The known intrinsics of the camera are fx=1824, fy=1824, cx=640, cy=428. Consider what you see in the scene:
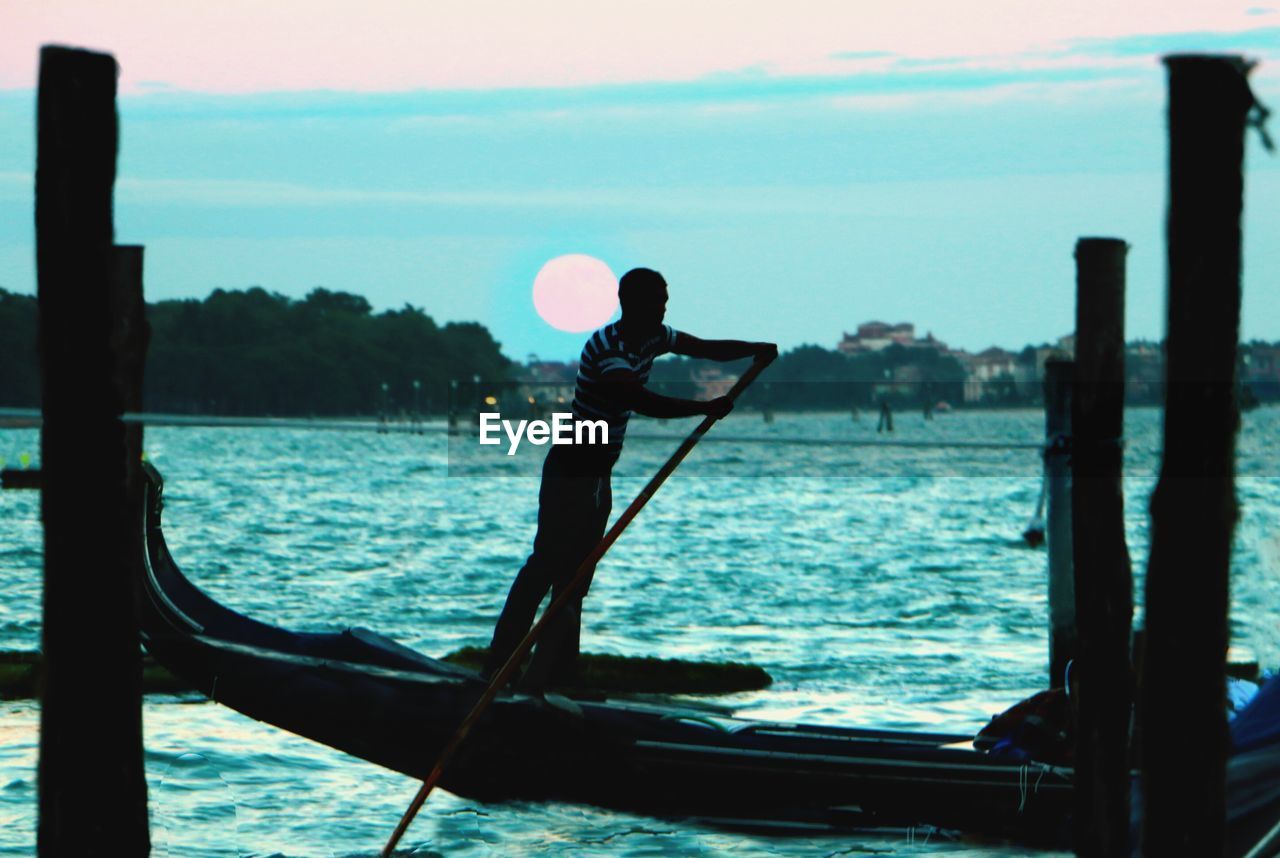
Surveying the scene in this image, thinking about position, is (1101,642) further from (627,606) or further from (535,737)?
(627,606)

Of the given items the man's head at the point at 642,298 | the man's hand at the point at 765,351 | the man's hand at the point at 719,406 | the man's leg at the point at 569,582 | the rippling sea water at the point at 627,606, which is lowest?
the rippling sea water at the point at 627,606

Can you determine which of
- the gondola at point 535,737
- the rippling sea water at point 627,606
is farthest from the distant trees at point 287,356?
the gondola at point 535,737

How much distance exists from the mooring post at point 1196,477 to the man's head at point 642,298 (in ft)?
7.32

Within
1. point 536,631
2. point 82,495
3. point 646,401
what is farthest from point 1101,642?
point 82,495

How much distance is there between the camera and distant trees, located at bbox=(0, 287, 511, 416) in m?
112

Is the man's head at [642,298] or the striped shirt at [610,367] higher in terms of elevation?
the man's head at [642,298]

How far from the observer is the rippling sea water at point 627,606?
745 cm

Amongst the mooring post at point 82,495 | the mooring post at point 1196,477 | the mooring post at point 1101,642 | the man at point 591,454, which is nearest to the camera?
the mooring post at point 1196,477

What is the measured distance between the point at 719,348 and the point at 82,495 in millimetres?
2695

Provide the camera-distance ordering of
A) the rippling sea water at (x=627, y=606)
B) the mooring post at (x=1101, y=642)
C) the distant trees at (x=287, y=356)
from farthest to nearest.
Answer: the distant trees at (x=287, y=356)
the rippling sea water at (x=627, y=606)
the mooring post at (x=1101, y=642)

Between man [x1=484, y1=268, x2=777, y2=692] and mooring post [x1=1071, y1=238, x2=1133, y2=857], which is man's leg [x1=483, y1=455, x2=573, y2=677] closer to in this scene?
man [x1=484, y1=268, x2=777, y2=692]

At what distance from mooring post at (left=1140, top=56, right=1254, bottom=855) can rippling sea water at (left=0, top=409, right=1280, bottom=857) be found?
2270 mm

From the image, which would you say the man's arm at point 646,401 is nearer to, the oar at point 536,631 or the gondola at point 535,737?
the oar at point 536,631

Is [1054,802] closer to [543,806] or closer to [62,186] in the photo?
[543,806]
